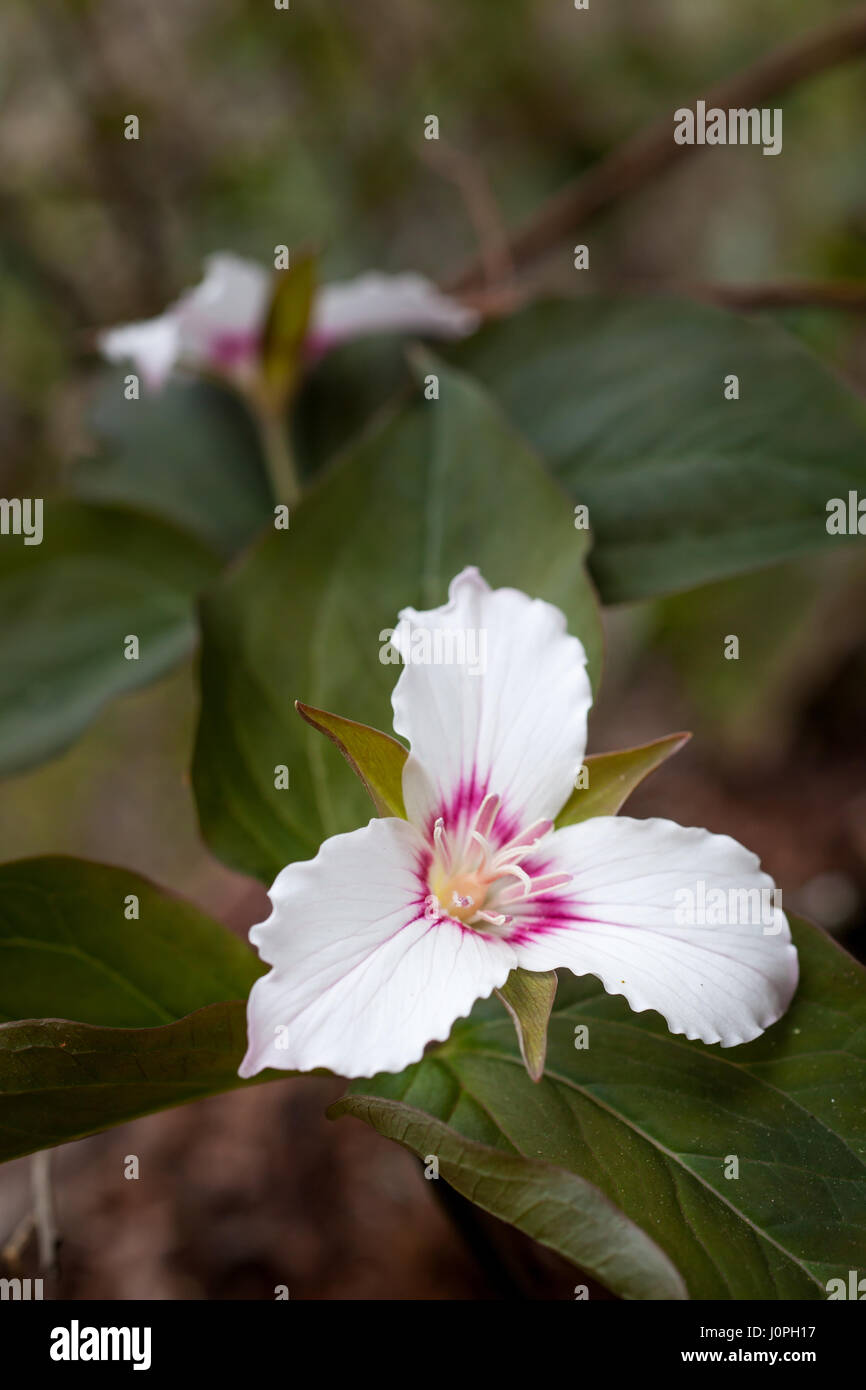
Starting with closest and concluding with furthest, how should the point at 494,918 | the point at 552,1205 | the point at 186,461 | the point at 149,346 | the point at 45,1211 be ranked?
the point at 552,1205 < the point at 494,918 < the point at 45,1211 < the point at 149,346 < the point at 186,461

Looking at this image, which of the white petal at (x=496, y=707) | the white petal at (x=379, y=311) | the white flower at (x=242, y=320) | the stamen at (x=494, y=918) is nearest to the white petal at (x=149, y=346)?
the white flower at (x=242, y=320)

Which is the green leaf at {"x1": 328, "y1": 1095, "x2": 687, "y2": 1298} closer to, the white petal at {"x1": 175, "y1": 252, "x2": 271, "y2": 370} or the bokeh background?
the bokeh background

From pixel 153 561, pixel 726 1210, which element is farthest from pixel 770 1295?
pixel 153 561

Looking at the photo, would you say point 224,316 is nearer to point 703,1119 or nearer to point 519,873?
point 519,873

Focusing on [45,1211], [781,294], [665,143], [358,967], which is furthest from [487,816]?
[665,143]

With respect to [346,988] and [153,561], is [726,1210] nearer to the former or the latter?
[346,988]
